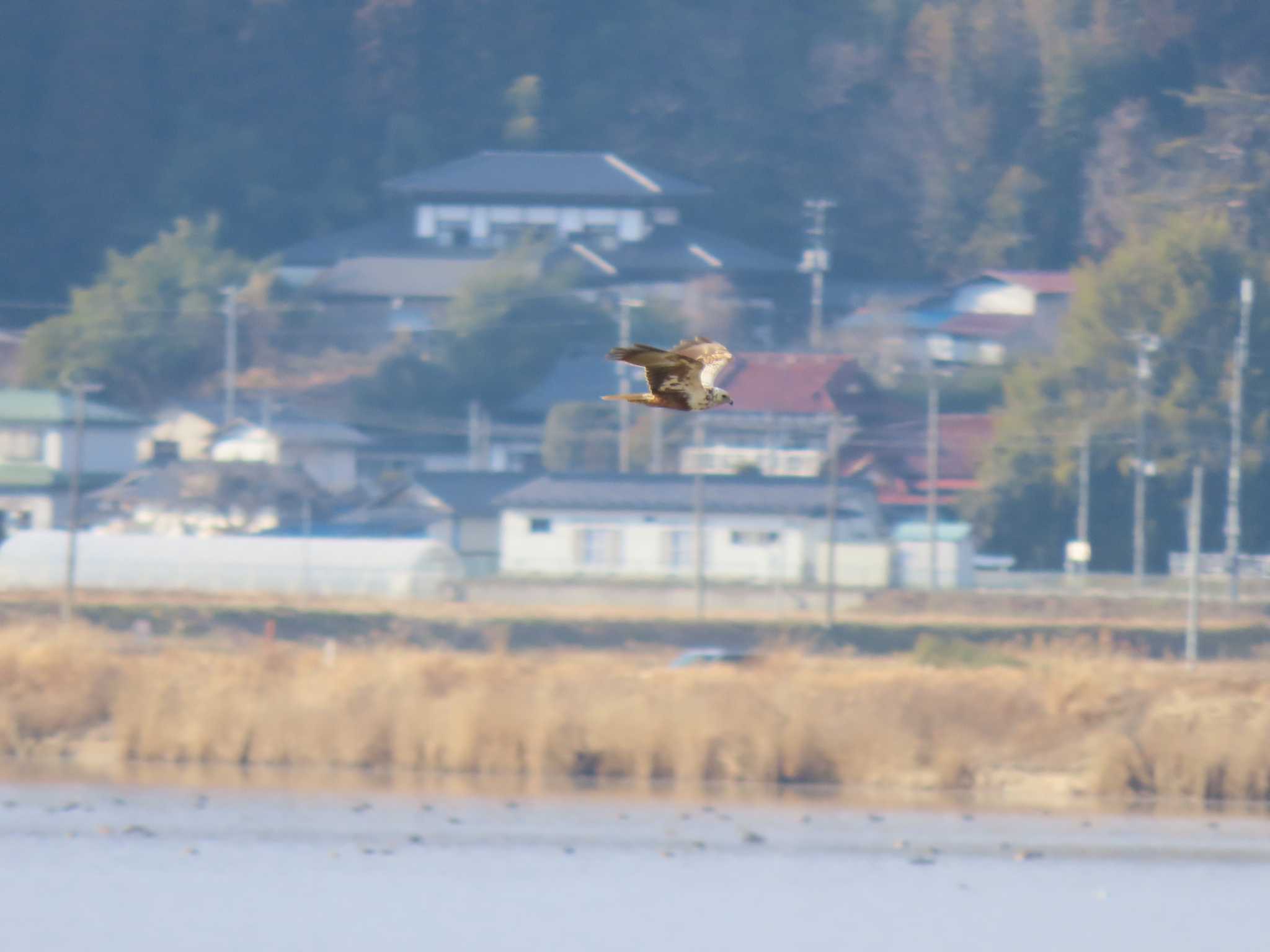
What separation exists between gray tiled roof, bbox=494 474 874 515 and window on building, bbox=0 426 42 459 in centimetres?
830

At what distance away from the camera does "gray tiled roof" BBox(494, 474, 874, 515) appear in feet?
111

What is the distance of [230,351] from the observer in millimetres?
42531

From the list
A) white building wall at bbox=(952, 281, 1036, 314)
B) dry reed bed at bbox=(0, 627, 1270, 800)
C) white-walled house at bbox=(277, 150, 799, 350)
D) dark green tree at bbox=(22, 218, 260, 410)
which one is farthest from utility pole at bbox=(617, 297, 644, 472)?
dry reed bed at bbox=(0, 627, 1270, 800)

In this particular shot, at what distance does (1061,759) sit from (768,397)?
19.4m

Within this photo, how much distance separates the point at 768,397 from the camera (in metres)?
38.5

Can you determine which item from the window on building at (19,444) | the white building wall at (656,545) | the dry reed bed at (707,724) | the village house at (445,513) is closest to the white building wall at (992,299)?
the village house at (445,513)

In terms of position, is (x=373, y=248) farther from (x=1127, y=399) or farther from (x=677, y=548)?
(x=1127, y=399)

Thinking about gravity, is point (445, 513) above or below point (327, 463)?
below

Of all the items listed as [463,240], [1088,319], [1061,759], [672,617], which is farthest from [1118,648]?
[463,240]

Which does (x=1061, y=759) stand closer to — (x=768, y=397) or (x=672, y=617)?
(x=672, y=617)

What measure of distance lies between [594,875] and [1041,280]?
1199 inches

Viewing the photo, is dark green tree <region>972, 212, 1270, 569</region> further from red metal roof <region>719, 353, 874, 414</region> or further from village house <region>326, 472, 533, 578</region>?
village house <region>326, 472, 533, 578</region>

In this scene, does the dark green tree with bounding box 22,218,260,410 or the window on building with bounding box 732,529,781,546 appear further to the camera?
the dark green tree with bounding box 22,218,260,410

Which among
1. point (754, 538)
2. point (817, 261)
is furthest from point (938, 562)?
point (817, 261)
